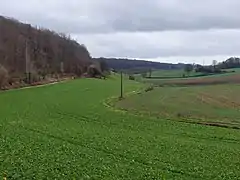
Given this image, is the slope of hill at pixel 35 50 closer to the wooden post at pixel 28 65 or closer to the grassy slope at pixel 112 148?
the wooden post at pixel 28 65

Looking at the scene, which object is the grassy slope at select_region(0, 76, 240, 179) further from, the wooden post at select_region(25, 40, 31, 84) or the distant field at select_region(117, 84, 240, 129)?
the wooden post at select_region(25, 40, 31, 84)

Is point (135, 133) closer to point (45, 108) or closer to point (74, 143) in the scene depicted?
point (74, 143)

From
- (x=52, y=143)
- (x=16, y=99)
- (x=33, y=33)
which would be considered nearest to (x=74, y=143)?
(x=52, y=143)

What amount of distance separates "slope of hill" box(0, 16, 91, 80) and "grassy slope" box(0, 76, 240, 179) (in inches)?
2586

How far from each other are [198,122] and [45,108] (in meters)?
19.0

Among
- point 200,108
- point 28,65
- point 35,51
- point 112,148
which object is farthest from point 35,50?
point 112,148

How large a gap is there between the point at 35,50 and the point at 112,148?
119 m

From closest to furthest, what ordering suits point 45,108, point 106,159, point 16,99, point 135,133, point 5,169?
point 5,169, point 106,159, point 135,133, point 45,108, point 16,99

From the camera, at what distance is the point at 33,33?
150875 mm

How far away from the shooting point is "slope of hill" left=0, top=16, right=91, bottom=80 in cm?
11994

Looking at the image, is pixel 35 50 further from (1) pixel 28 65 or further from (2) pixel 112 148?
(2) pixel 112 148

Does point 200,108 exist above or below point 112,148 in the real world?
below

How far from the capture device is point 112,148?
2719 cm

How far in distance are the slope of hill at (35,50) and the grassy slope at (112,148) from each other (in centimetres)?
6567
